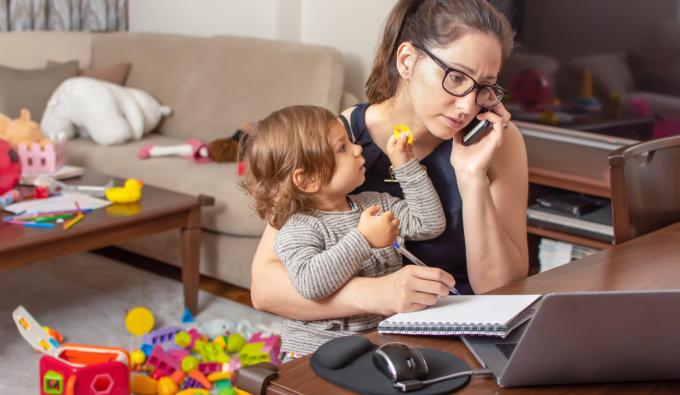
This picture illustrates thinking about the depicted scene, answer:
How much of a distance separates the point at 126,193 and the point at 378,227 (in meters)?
1.81

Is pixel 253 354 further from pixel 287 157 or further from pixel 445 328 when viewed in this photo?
pixel 445 328

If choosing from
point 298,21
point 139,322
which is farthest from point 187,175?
point 298,21

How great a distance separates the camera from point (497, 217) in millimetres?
1582

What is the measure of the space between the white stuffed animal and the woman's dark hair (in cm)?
242

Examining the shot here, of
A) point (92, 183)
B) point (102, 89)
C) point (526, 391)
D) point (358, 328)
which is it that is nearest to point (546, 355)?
point (526, 391)

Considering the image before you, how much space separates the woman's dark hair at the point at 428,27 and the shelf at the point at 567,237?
1.67 metres

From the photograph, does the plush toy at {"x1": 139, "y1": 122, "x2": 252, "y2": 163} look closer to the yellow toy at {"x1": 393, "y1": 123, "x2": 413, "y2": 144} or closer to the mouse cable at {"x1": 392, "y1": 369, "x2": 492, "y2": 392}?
the yellow toy at {"x1": 393, "y1": 123, "x2": 413, "y2": 144}

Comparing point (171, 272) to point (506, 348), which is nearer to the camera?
point (506, 348)

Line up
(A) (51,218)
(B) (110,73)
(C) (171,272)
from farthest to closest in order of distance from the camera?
1. (B) (110,73)
2. (C) (171,272)
3. (A) (51,218)

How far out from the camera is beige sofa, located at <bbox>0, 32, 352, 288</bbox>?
334 cm

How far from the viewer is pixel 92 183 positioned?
3217mm

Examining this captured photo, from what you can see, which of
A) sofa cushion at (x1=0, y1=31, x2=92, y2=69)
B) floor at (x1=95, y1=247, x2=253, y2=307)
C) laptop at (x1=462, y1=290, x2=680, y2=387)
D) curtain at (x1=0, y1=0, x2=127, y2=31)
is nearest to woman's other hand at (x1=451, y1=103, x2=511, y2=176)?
laptop at (x1=462, y1=290, x2=680, y2=387)

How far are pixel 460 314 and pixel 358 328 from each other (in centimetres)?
34

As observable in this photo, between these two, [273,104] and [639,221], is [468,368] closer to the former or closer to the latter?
[639,221]
